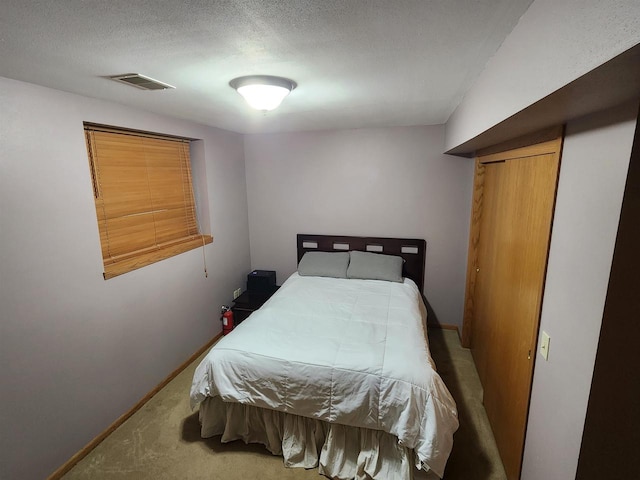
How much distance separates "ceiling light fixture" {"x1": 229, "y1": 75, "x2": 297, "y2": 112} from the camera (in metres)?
1.58

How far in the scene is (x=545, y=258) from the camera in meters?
1.42

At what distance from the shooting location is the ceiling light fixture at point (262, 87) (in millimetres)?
1575

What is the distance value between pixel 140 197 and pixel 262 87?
4.97 ft

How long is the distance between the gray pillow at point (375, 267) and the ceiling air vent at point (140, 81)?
2.32 m

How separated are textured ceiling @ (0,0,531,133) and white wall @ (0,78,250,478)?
261mm

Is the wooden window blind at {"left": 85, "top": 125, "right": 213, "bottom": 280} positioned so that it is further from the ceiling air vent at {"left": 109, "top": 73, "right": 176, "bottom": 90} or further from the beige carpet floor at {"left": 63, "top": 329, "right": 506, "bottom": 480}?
the beige carpet floor at {"left": 63, "top": 329, "right": 506, "bottom": 480}

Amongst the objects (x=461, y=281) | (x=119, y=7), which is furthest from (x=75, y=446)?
(x=461, y=281)

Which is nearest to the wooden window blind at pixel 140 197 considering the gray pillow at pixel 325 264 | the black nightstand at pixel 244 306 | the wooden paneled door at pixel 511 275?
the black nightstand at pixel 244 306

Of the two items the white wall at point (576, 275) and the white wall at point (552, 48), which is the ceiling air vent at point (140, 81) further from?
the white wall at point (576, 275)

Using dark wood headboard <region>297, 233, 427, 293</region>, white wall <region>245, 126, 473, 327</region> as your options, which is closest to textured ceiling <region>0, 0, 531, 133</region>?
white wall <region>245, 126, 473, 327</region>

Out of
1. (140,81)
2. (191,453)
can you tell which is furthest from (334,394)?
(140,81)

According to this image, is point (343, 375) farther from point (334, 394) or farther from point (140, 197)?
point (140, 197)

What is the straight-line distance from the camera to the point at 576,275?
3.81 feet

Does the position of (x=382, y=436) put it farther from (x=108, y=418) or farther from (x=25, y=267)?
(x=25, y=267)
